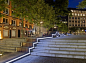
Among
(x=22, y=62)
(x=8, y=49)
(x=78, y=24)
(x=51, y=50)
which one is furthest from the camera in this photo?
(x=78, y=24)

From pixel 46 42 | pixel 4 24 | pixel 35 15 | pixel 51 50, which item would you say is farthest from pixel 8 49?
pixel 4 24

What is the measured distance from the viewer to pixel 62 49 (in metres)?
9.10

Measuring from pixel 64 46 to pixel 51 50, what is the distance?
4.64 ft

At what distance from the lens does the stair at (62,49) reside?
834 centimetres

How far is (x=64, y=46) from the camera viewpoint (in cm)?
955

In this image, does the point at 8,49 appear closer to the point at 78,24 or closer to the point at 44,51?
the point at 44,51

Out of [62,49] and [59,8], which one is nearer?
[62,49]

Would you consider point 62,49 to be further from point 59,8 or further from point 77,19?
point 77,19

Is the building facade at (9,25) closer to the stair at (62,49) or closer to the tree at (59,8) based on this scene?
the tree at (59,8)

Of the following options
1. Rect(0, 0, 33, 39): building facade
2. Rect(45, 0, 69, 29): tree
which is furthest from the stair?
Rect(0, 0, 33, 39): building facade

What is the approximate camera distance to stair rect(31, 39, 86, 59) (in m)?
8.34

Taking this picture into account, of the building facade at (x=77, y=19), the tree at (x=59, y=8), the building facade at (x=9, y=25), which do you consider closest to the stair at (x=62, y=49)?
the tree at (x=59, y=8)

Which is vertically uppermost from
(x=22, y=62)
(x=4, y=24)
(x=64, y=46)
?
(x=4, y=24)

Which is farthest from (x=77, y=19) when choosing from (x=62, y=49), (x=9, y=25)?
(x=62, y=49)
